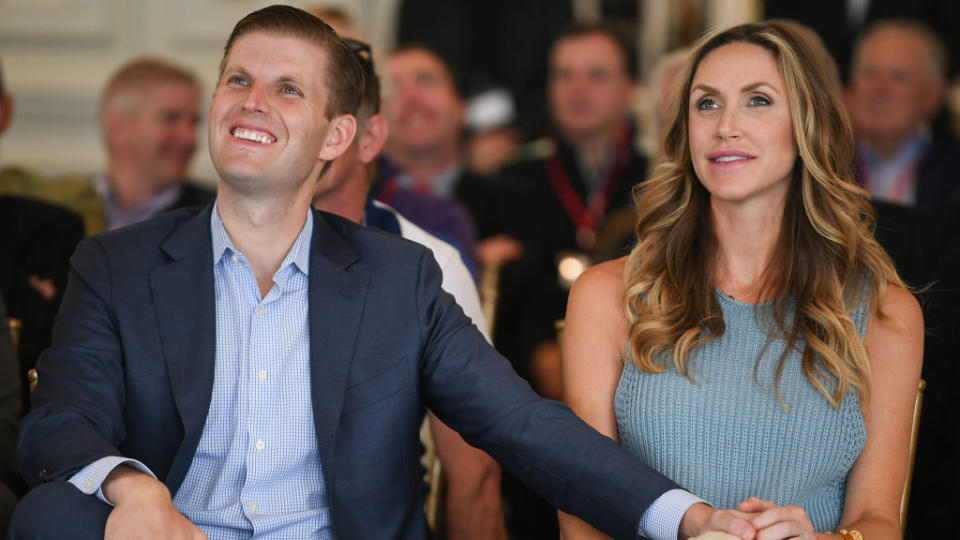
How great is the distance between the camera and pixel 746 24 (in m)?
2.27

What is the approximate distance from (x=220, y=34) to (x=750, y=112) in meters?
3.30

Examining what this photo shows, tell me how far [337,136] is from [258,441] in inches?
22.9

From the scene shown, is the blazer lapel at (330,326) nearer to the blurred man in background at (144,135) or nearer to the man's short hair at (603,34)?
the blurred man in background at (144,135)

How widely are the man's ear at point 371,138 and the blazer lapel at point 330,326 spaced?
2.26ft

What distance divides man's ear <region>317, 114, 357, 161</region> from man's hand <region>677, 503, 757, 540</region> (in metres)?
0.90

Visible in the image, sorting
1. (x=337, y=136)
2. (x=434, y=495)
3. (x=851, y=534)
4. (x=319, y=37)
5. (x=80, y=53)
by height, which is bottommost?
(x=434, y=495)

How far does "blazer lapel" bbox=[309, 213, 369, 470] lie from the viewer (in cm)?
192

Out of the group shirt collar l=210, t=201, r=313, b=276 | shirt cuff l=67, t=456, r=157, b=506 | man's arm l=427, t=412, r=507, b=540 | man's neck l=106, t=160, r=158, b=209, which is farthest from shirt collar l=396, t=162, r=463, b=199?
shirt cuff l=67, t=456, r=157, b=506

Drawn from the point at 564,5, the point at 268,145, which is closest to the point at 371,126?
the point at 268,145

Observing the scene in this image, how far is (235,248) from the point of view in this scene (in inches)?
79.7

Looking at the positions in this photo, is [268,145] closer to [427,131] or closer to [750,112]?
[750,112]

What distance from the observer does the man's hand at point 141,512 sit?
1.64m

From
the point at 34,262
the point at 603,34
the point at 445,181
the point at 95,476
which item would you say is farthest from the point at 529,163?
the point at 95,476

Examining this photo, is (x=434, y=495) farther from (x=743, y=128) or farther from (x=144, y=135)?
(x=144, y=135)
